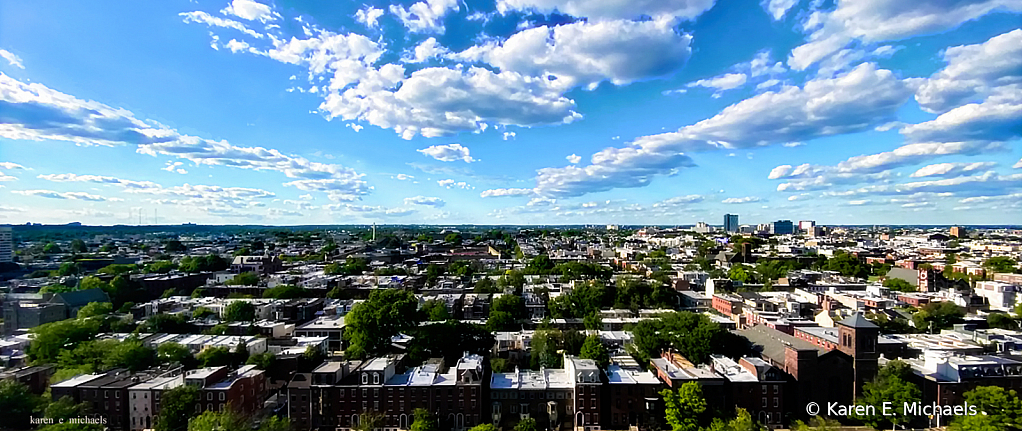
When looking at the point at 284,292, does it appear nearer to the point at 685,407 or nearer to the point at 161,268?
the point at 161,268

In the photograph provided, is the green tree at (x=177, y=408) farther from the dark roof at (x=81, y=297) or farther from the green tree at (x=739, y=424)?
the dark roof at (x=81, y=297)

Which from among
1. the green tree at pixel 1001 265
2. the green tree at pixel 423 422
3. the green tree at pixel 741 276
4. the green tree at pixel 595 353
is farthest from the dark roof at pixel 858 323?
the green tree at pixel 1001 265

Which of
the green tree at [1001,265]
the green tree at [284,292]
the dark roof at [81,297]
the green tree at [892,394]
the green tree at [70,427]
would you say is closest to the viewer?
the green tree at [70,427]

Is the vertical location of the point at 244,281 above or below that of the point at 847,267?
above

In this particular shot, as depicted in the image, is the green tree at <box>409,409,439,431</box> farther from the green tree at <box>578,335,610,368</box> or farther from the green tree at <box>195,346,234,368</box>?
the green tree at <box>195,346,234,368</box>

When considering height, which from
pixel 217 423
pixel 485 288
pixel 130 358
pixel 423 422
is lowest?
pixel 423 422

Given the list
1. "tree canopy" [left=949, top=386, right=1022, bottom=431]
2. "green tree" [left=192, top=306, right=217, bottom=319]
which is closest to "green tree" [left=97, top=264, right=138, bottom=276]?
"green tree" [left=192, top=306, right=217, bottom=319]

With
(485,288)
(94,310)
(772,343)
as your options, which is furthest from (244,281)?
(772,343)
